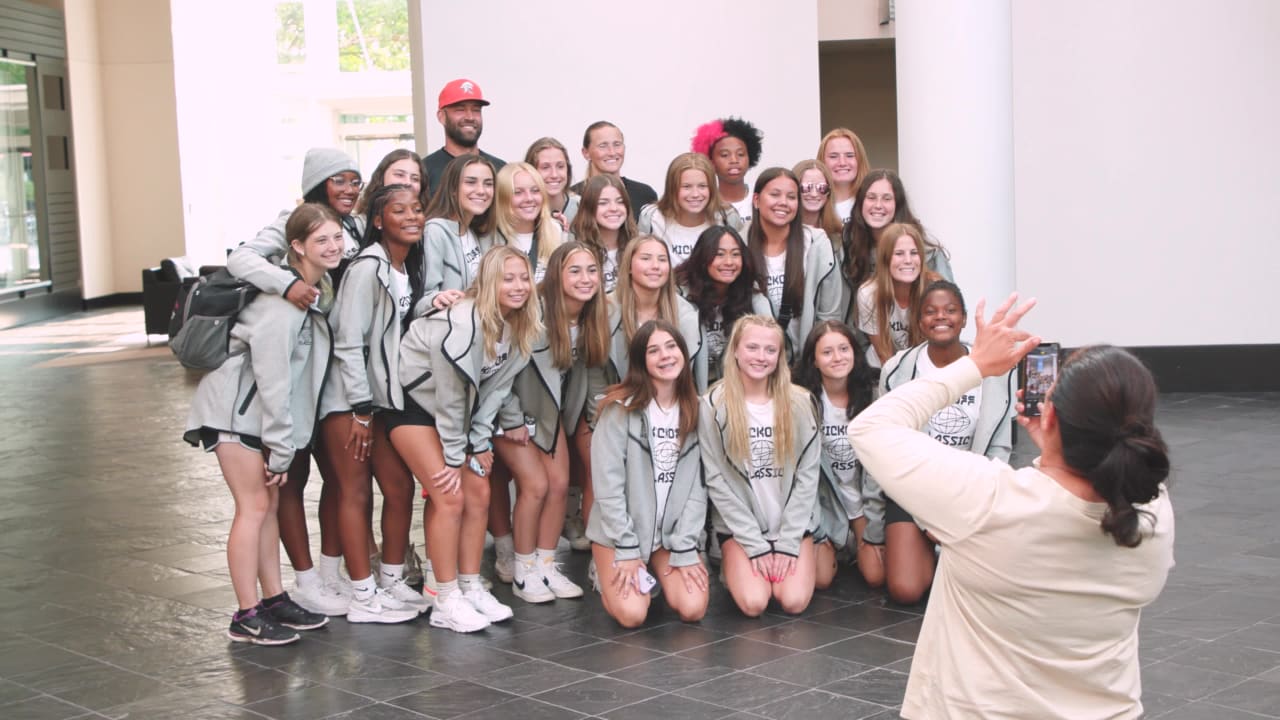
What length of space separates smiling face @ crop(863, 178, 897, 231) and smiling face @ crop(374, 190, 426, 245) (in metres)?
2.00

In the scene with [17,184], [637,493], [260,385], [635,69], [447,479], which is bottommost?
[637,493]

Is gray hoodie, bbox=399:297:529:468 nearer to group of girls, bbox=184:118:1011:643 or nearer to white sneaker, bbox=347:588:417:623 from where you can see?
group of girls, bbox=184:118:1011:643

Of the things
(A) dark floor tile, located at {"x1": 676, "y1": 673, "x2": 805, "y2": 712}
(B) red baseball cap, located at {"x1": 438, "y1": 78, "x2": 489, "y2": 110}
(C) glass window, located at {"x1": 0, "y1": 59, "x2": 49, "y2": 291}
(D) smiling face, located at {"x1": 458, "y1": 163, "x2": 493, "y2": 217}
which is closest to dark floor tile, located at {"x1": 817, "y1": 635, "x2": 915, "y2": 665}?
(A) dark floor tile, located at {"x1": 676, "y1": 673, "x2": 805, "y2": 712}

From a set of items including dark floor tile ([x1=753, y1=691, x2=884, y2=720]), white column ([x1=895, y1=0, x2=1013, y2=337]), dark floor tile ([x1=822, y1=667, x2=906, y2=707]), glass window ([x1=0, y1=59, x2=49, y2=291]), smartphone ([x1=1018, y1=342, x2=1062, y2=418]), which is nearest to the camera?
smartphone ([x1=1018, y1=342, x2=1062, y2=418])

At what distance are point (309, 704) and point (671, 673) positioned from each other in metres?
1.17

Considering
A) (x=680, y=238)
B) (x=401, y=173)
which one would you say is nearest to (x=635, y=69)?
(x=680, y=238)

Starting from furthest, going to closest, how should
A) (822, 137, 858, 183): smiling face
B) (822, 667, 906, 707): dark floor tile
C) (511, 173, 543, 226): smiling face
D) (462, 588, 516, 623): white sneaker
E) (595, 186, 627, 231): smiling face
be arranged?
(822, 137, 858, 183): smiling face < (595, 186, 627, 231): smiling face < (511, 173, 543, 226): smiling face < (462, 588, 516, 623): white sneaker < (822, 667, 906, 707): dark floor tile

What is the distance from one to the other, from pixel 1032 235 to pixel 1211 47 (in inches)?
69.1

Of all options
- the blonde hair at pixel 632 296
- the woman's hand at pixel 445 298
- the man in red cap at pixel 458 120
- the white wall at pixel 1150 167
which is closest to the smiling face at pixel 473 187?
the woman's hand at pixel 445 298

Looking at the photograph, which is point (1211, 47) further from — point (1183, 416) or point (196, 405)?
point (196, 405)

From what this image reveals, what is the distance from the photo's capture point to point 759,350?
5219 mm

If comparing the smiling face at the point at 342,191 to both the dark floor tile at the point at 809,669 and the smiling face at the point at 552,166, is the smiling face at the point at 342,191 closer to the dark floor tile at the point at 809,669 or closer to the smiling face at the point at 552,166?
the smiling face at the point at 552,166

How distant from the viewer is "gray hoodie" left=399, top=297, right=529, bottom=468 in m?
5.06

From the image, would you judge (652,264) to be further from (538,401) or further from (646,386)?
(538,401)
